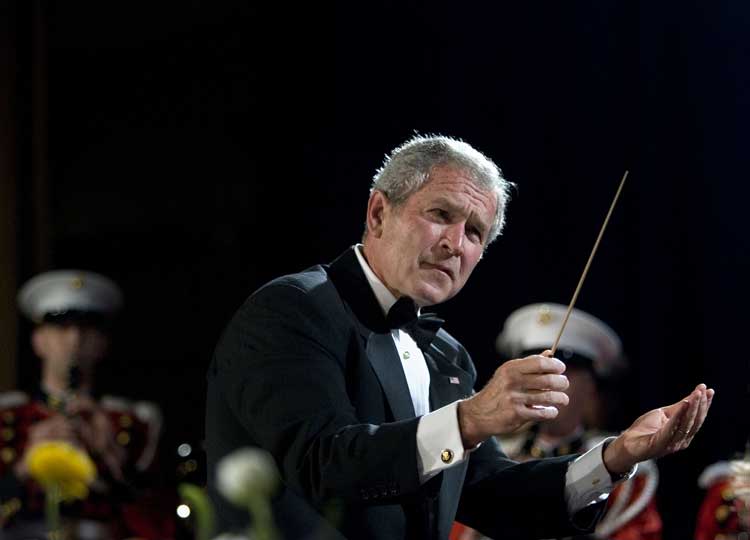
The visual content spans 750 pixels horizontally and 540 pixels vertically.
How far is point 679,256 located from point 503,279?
24.2 inches

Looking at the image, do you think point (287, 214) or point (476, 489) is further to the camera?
point (287, 214)

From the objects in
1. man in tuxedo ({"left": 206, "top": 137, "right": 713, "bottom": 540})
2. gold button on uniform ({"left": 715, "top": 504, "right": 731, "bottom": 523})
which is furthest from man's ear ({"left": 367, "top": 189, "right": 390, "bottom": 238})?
gold button on uniform ({"left": 715, "top": 504, "right": 731, "bottom": 523})

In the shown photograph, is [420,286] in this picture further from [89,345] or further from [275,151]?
[275,151]

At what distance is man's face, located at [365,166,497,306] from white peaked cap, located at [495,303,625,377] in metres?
2.08

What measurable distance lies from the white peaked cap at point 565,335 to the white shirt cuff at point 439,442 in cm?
245

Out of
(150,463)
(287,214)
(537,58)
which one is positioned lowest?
(150,463)

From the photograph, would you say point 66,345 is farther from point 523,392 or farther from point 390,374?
point 523,392

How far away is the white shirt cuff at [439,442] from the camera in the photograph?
1693 mm

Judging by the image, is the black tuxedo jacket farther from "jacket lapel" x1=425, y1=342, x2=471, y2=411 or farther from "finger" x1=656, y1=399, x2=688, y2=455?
"finger" x1=656, y1=399, x2=688, y2=455

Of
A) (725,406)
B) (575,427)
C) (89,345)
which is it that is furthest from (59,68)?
(725,406)

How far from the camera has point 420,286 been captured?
81.5 inches

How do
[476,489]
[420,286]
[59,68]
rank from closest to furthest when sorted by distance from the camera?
1. [420,286]
2. [476,489]
3. [59,68]

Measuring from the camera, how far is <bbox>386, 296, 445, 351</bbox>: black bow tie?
6.83 feet

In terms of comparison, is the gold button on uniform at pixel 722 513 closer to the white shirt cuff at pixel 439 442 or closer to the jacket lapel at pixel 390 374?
the jacket lapel at pixel 390 374
